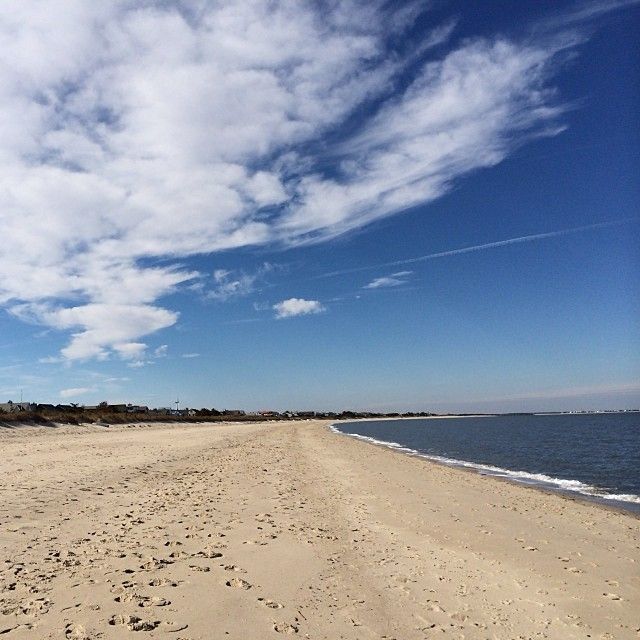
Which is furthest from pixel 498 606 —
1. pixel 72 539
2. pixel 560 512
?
pixel 560 512

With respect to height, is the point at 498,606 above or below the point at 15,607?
below

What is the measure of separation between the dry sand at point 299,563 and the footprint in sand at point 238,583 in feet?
0.13

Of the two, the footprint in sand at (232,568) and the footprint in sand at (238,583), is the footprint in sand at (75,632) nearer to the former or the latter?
the footprint in sand at (238,583)

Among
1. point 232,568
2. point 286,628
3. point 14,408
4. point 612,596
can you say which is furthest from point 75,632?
point 14,408

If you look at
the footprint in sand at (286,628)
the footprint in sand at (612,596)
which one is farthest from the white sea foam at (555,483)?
the footprint in sand at (286,628)

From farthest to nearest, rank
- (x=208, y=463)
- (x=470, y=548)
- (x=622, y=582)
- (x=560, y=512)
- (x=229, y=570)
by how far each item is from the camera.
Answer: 1. (x=208, y=463)
2. (x=560, y=512)
3. (x=470, y=548)
4. (x=622, y=582)
5. (x=229, y=570)

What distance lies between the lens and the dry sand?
6.25m

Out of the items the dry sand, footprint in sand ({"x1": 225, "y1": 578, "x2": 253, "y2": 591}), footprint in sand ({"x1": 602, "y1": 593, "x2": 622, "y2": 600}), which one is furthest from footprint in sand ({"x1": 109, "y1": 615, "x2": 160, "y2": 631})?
footprint in sand ({"x1": 602, "y1": 593, "x2": 622, "y2": 600})

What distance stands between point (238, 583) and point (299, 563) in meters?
1.50

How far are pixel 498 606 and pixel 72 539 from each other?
24.7 ft

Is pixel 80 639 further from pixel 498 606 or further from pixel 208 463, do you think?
pixel 208 463

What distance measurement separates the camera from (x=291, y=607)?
675 centimetres

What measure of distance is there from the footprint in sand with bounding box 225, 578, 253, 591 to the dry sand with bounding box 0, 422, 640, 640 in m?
0.04

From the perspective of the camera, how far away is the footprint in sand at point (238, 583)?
24.0ft
